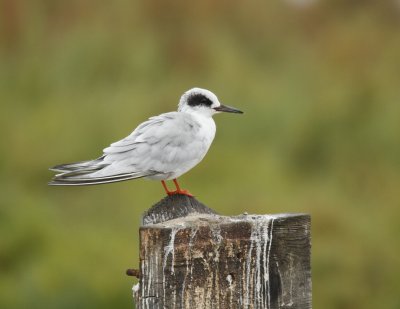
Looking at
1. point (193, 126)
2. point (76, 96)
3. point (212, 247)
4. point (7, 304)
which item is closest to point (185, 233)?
point (212, 247)

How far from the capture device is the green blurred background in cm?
660

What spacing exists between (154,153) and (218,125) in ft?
11.8

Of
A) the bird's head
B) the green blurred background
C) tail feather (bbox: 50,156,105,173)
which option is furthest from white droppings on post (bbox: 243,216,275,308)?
the green blurred background

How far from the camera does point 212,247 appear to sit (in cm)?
283

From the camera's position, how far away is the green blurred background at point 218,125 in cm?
660

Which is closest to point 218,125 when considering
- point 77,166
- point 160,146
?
point 160,146

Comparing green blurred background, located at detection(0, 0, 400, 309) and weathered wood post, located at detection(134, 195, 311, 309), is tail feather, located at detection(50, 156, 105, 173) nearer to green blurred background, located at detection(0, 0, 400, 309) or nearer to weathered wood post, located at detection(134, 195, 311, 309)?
weathered wood post, located at detection(134, 195, 311, 309)

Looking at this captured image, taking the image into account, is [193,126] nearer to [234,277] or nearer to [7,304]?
[234,277]

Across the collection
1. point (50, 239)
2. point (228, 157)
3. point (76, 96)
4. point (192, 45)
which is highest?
point (192, 45)

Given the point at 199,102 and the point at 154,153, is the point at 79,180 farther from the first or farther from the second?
the point at 199,102

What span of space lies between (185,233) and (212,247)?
0.08 metres

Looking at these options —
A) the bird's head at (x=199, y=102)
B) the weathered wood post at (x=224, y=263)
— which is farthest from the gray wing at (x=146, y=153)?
the weathered wood post at (x=224, y=263)

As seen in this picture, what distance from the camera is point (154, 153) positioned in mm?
4113

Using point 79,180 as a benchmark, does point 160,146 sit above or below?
above
